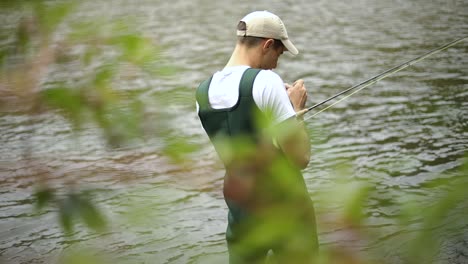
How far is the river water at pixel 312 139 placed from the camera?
159cm

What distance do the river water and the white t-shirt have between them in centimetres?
19

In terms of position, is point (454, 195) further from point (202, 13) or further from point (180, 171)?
point (202, 13)

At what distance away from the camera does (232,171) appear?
176 cm

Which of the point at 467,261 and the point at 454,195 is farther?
the point at 467,261

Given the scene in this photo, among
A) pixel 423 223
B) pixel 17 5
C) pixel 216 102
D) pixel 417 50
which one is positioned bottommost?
pixel 417 50

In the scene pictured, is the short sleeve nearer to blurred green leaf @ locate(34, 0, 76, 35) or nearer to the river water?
the river water

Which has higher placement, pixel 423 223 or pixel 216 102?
pixel 423 223

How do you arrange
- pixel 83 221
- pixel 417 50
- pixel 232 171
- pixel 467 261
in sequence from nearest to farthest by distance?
pixel 83 221 → pixel 232 171 → pixel 467 261 → pixel 417 50

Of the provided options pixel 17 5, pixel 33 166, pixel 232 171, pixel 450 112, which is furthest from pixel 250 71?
pixel 450 112

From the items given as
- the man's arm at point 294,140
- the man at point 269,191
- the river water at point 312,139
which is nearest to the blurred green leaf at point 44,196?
the river water at point 312,139

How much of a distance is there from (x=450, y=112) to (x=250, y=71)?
5.78 meters

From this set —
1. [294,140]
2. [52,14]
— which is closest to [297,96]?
[294,140]

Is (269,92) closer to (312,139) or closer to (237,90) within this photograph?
(237,90)

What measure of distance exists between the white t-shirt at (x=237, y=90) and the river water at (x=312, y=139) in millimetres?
193
